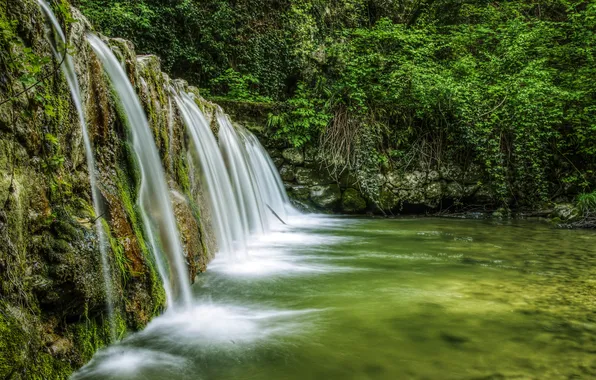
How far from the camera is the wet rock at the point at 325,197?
1009 centimetres

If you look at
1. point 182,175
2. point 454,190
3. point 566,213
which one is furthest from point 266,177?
point 566,213

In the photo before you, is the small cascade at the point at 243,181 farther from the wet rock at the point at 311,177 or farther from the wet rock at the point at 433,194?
the wet rock at the point at 433,194

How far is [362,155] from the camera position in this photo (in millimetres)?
10023

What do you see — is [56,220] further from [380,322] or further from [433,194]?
[433,194]

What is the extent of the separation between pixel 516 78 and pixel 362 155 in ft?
14.4

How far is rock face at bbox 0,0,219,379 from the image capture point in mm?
1684

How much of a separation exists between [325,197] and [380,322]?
7361mm

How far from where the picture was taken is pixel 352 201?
1015cm

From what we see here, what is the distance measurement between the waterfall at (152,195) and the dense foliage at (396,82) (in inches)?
258

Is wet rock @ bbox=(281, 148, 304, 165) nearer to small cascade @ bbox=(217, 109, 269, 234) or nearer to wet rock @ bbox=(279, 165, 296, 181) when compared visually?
wet rock @ bbox=(279, 165, 296, 181)

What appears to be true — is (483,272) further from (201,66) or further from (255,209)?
(201,66)

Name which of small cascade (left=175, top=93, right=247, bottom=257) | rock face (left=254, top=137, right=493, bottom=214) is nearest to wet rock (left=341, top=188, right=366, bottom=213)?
rock face (left=254, top=137, right=493, bottom=214)

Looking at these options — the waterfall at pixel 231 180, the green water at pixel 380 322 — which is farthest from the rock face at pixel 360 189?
the green water at pixel 380 322

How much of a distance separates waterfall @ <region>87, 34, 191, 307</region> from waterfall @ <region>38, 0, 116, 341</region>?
601 millimetres
